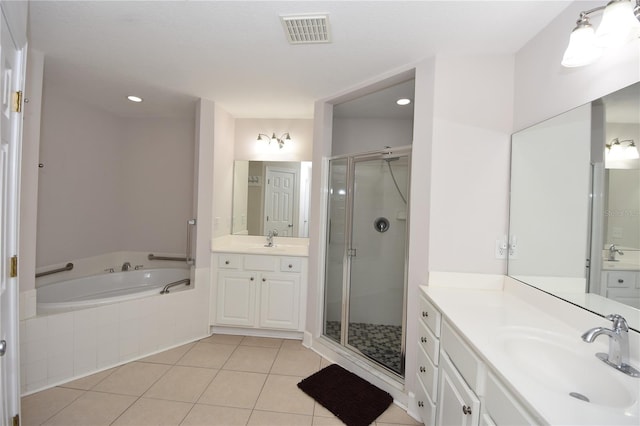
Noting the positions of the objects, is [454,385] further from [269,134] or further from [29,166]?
[269,134]

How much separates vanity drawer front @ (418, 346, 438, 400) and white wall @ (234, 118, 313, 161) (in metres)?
2.27

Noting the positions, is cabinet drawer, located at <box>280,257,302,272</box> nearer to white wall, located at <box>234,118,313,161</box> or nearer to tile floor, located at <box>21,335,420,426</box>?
tile floor, located at <box>21,335,420,426</box>

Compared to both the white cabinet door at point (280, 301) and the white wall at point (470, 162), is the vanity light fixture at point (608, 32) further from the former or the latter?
the white cabinet door at point (280, 301)

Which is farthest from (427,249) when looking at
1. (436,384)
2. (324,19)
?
(324,19)

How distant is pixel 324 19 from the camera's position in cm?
156

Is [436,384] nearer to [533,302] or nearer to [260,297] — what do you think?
[533,302]

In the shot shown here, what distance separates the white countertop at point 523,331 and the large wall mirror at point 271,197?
5.93 ft

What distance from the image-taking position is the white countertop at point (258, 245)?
9.55ft

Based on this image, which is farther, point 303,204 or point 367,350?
point 303,204

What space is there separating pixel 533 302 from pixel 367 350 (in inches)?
55.9

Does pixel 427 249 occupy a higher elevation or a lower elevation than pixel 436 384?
higher

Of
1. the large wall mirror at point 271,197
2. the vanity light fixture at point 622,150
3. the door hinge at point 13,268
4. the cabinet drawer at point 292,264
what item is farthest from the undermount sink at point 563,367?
the large wall mirror at point 271,197

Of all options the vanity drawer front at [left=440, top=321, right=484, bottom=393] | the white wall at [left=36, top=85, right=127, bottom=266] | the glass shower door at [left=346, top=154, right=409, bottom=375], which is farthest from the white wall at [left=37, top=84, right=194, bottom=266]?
the vanity drawer front at [left=440, top=321, right=484, bottom=393]

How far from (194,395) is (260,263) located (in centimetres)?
120
